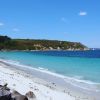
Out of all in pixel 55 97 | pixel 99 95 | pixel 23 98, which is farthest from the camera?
pixel 99 95

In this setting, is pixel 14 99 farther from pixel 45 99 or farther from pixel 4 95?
pixel 45 99

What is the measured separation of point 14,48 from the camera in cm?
19988

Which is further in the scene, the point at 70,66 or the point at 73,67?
the point at 70,66

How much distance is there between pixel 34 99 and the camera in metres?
12.6

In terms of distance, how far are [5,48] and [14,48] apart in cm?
970

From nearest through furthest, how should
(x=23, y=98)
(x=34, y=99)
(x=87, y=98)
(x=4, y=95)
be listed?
(x=4, y=95)
(x=23, y=98)
(x=34, y=99)
(x=87, y=98)

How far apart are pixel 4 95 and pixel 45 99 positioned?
147 inches

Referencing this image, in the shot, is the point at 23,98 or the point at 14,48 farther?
the point at 14,48

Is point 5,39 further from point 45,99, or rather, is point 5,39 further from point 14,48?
point 45,99

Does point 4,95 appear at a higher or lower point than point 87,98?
higher

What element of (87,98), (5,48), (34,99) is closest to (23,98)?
(34,99)

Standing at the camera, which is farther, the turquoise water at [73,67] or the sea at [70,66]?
the turquoise water at [73,67]

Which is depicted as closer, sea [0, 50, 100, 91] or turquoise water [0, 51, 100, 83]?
sea [0, 50, 100, 91]

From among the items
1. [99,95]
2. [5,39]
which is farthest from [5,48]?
[99,95]
